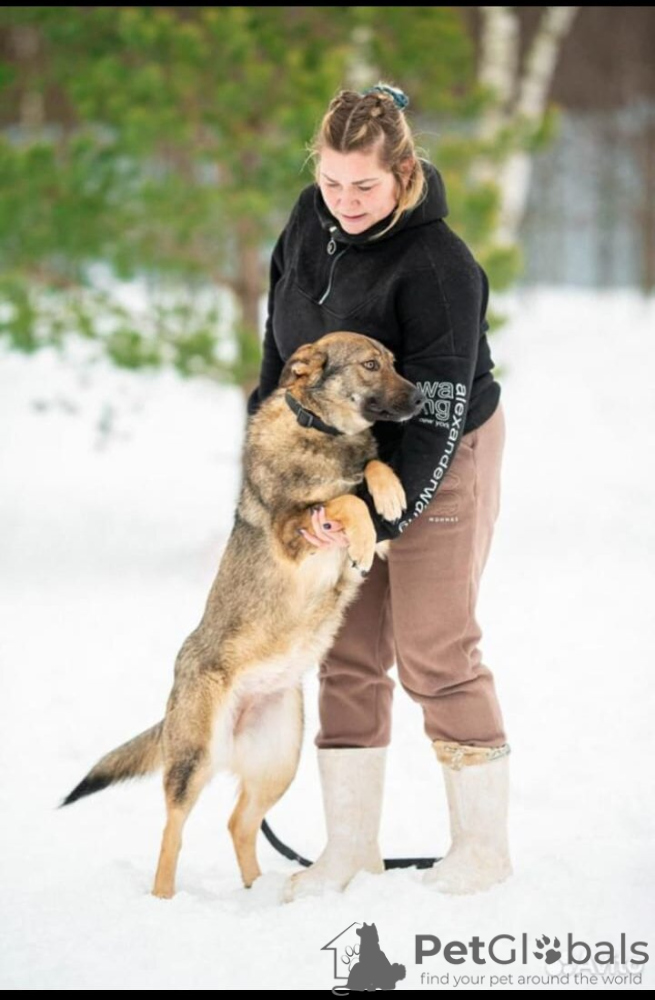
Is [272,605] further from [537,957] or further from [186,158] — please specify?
[186,158]

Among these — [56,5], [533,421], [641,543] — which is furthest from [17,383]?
[641,543]

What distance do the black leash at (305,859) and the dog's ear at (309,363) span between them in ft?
4.93

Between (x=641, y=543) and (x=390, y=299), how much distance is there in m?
6.81

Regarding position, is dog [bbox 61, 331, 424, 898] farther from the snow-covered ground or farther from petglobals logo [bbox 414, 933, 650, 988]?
petglobals logo [bbox 414, 933, 650, 988]

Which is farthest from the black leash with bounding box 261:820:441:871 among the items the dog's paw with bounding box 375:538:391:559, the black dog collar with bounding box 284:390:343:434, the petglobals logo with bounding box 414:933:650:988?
the black dog collar with bounding box 284:390:343:434

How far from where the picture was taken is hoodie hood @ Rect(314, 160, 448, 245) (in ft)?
10.9

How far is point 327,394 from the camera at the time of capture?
353cm

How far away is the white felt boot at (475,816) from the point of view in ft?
11.3

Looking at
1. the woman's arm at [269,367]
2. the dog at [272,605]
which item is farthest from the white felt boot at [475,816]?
the woman's arm at [269,367]

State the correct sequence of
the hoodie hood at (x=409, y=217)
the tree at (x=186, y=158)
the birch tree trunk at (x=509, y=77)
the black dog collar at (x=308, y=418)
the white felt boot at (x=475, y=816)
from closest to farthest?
the hoodie hood at (x=409, y=217)
the white felt boot at (x=475, y=816)
the black dog collar at (x=308, y=418)
the tree at (x=186, y=158)
the birch tree trunk at (x=509, y=77)

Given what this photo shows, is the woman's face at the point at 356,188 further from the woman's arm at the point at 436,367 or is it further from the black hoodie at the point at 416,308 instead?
the woman's arm at the point at 436,367

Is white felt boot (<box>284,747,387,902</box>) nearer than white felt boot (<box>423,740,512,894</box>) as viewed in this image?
No

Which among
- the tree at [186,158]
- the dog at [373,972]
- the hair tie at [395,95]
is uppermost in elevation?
the tree at [186,158]

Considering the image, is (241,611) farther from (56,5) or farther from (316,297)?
(56,5)
